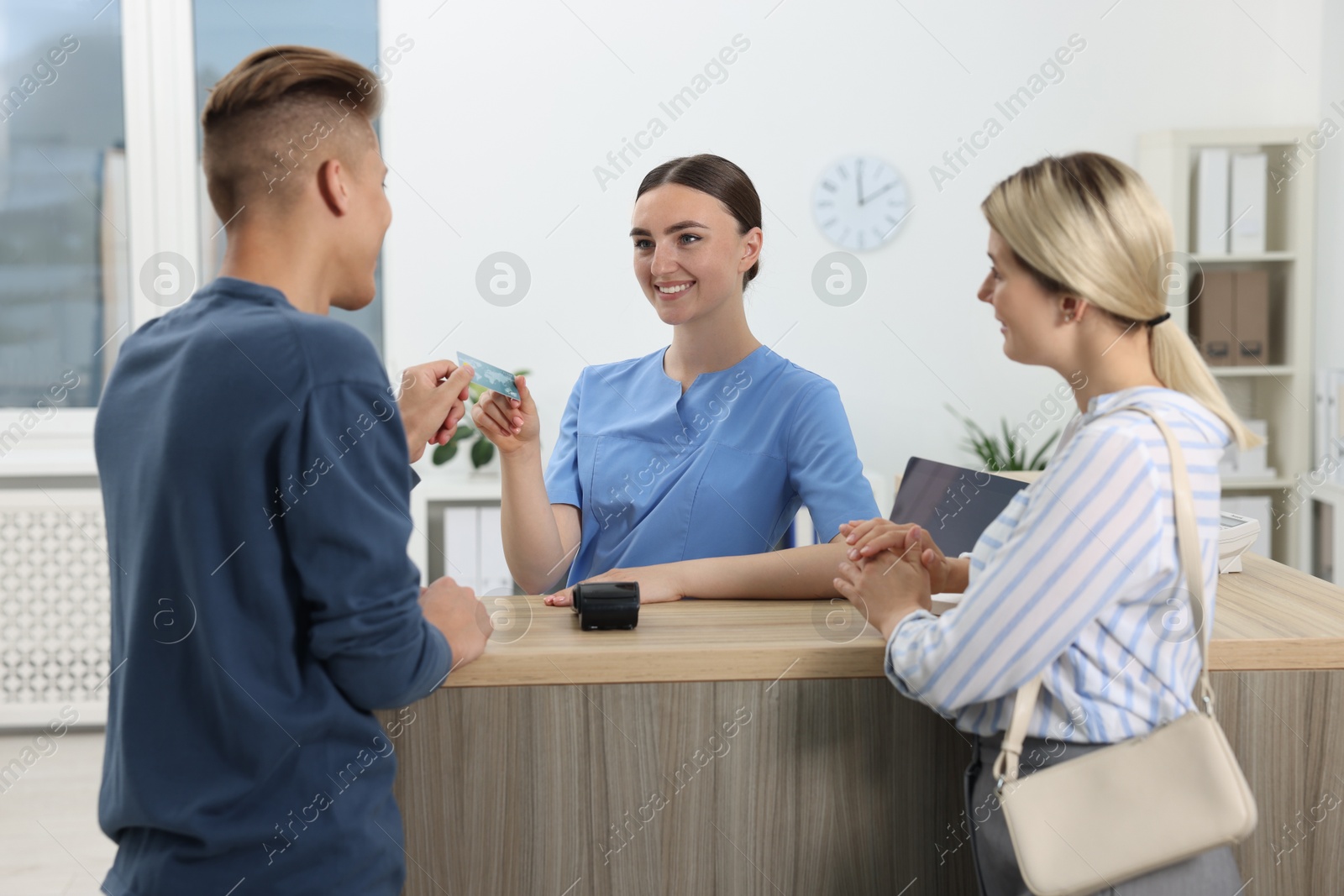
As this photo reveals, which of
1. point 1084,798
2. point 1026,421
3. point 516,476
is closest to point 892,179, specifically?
point 1026,421

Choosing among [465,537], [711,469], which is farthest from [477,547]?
[711,469]

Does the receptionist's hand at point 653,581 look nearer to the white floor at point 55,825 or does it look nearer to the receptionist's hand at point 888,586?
the receptionist's hand at point 888,586

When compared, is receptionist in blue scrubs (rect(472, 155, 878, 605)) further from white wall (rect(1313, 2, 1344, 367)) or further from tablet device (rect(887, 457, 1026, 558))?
white wall (rect(1313, 2, 1344, 367))

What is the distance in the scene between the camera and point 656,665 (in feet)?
4.10

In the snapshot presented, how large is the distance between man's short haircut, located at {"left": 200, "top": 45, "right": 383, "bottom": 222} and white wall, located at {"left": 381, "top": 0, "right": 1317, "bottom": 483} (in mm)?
3171

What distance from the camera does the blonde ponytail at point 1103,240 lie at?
41.0 inches

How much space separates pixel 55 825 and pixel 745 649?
2.66 metres

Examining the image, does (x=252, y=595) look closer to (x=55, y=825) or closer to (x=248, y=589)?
(x=248, y=589)

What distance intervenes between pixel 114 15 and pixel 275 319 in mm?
3789

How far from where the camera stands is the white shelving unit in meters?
4.07

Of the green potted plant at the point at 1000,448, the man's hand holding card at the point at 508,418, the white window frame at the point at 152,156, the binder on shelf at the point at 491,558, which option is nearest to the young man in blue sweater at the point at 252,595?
the man's hand holding card at the point at 508,418

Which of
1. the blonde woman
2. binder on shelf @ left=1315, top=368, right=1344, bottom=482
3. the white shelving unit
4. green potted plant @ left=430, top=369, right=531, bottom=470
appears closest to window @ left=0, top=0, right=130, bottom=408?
green potted plant @ left=430, top=369, right=531, bottom=470

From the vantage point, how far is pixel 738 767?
1281mm

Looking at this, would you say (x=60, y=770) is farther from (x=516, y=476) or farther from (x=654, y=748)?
(x=654, y=748)
